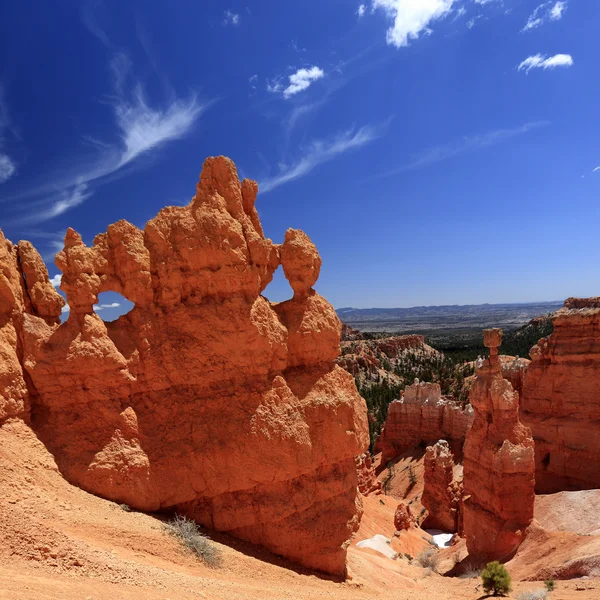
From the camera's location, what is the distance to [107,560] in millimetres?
6789

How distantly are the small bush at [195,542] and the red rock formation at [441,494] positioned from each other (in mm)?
19036

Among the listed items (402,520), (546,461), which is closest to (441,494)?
(402,520)

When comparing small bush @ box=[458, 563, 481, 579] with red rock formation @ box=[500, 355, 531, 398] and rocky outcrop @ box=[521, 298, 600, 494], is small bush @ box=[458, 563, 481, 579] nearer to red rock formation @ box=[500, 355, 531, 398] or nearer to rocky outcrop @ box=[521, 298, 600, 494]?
rocky outcrop @ box=[521, 298, 600, 494]

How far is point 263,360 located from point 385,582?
679cm

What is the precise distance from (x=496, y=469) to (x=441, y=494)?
9.18 metres

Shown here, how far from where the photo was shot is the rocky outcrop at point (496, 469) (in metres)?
16.4

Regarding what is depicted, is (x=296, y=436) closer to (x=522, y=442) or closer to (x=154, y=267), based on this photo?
(x=154, y=267)

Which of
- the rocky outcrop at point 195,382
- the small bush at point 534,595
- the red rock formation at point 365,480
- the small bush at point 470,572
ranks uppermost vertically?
the rocky outcrop at point 195,382

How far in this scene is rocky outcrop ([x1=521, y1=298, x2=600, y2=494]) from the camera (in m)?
22.6

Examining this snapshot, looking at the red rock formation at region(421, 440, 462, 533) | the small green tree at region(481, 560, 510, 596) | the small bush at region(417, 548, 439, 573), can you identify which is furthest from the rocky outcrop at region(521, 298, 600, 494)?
the small green tree at region(481, 560, 510, 596)

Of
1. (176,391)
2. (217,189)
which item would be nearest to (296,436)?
(176,391)

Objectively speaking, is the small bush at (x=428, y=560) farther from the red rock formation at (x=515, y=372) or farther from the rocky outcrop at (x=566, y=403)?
the red rock formation at (x=515, y=372)

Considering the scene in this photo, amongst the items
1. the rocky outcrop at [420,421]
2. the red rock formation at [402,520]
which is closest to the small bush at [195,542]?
the red rock formation at [402,520]

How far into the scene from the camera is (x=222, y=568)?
845 cm
